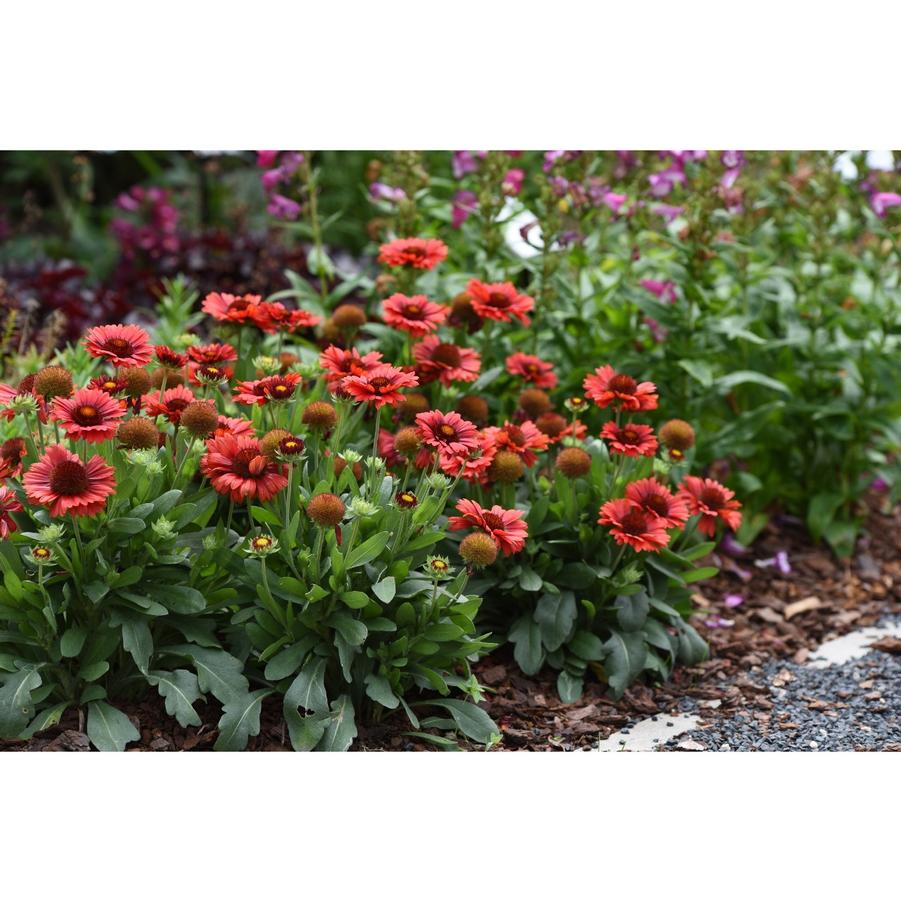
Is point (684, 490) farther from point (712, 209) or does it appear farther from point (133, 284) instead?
point (133, 284)

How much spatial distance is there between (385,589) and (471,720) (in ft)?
1.57

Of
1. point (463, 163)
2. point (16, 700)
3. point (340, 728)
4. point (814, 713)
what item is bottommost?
point (814, 713)

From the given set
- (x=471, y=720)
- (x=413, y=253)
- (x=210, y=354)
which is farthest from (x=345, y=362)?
(x=471, y=720)

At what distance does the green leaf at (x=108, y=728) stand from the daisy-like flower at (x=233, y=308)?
1.10 m

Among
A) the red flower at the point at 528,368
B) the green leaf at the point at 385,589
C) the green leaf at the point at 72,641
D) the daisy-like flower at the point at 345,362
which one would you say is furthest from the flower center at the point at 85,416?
the red flower at the point at 528,368

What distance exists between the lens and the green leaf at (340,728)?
2.64 meters

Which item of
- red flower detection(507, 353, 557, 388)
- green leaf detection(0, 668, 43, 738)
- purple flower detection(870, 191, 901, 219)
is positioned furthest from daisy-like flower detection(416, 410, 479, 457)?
purple flower detection(870, 191, 901, 219)

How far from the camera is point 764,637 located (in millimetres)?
3801

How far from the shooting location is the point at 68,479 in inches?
94.6

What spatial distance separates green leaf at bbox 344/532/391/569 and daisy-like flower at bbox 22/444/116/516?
559 millimetres

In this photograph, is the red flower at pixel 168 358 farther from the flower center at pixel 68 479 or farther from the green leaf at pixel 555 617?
the green leaf at pixel 555 617

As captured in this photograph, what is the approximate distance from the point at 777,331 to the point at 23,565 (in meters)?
Answer: 3.17

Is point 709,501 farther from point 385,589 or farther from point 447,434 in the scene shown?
point 385,589

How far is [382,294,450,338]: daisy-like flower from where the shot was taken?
3.14 metres
